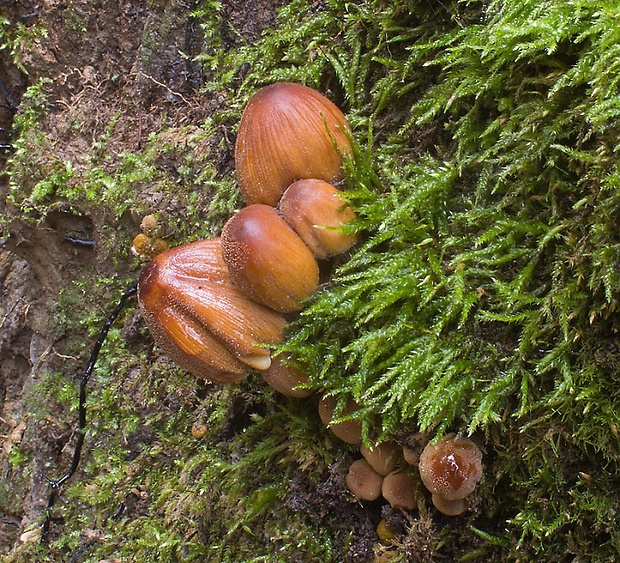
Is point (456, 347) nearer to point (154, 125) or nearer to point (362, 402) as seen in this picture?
point (362, 402)

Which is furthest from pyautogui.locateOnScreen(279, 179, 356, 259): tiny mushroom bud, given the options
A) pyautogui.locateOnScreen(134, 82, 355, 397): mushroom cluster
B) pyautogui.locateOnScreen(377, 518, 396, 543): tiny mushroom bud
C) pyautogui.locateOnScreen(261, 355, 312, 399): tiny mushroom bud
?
pyautogui.locateOnScreen(377, 518, 396, 543): tiny mushroom bud

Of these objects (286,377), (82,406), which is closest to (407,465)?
(286,377)

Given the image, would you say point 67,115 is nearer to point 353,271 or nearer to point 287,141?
point 287,141

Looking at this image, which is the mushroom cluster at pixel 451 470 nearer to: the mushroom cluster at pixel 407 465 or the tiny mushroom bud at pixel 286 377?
the mushroom cluster at pixel 407 465

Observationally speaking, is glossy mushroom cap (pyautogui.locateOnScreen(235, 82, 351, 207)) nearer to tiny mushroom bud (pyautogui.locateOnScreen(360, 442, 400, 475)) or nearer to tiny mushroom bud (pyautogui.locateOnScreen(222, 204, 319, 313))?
tiny mushroom bud (pyautogui.locateOnScreen(222, 204, 319, 313))

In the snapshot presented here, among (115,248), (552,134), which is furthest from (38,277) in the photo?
(552,134)

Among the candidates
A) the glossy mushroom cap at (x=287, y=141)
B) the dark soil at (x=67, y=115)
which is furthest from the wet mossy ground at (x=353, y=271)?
the glossy mushroom cap at (x=287, y=141)
